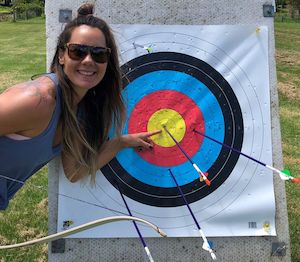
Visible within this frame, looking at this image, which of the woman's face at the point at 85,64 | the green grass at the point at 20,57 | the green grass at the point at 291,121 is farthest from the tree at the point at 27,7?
the woman's face at the point at 85,64

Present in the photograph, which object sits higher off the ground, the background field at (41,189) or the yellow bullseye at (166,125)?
the yellow bullseye at (166,125)

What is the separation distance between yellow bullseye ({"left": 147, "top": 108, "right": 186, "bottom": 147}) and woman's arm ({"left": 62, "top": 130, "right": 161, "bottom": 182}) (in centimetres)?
3

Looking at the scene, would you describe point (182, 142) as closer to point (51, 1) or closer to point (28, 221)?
point (51, 1)

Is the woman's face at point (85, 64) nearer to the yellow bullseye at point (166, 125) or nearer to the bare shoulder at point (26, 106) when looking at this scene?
the bare shoulder at point (26, 106)

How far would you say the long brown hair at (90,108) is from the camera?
1.65m

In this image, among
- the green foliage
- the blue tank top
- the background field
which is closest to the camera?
the blue tank top

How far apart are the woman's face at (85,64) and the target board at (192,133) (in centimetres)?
46

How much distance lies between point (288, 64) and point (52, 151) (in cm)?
707

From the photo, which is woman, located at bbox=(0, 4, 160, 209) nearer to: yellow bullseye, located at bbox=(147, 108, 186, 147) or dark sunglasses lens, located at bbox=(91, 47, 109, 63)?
dark sunglasses lens, located at bbox=(91, 47, 109, 63)

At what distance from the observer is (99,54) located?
161 centimetres

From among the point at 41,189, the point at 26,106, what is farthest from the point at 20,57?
the point at 26,106

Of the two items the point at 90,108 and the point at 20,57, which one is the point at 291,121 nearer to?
the point at 90,108

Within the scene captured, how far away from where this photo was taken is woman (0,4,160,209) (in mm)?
1502

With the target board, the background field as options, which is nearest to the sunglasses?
the target board
